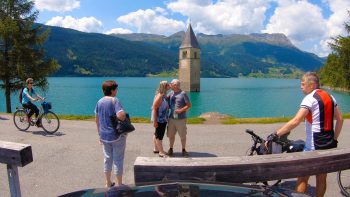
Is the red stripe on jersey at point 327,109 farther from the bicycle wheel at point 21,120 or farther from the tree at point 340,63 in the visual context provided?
the tree at point 340,63

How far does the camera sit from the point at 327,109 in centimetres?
485

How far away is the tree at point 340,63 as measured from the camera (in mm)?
30438

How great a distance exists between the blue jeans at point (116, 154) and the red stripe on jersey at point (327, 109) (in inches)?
143

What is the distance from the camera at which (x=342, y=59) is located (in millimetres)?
30875

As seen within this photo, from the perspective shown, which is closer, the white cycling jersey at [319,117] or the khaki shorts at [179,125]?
the white cycling jersey at [319,117]

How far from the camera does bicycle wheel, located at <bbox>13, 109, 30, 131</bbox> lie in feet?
43.1

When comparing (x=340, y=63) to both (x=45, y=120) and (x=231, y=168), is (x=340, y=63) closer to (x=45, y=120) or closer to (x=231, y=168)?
(x=45, y=120)

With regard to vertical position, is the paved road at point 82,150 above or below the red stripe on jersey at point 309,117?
below

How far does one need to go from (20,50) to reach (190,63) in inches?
3693

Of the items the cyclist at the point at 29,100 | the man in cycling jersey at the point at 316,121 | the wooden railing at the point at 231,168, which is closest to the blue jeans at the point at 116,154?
the man in cycling jersey at the point at 316,121

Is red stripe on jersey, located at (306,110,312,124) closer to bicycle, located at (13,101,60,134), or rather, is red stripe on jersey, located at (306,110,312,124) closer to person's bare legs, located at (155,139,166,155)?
person's bare legs, located at (155,139,166,155)

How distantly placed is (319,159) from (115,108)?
3842 millimetres

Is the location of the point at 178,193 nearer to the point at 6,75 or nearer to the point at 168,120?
the point at 168,120

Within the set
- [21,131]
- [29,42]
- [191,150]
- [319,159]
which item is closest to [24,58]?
[29,42]
